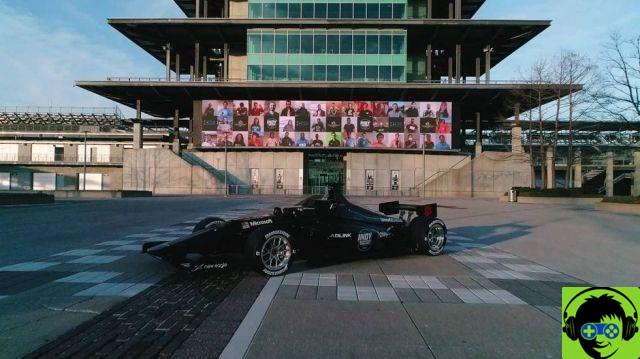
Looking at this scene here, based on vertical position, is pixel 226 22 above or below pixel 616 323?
above

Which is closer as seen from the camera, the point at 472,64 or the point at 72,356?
the point at 72,356

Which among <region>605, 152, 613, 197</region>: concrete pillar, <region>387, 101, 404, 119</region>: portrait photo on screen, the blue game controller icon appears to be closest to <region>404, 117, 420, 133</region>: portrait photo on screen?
<region>387, 101, 404, 119</region>: portrait photo on screen

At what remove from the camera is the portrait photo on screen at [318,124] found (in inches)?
2080

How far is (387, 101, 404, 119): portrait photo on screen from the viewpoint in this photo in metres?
52.6

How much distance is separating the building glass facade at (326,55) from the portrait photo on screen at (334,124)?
4578 mm

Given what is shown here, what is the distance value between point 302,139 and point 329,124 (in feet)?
11.9

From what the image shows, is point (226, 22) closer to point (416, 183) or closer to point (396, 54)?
point (396, 54)

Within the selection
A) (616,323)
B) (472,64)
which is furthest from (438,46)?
(616,323)

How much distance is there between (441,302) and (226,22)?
50854mm

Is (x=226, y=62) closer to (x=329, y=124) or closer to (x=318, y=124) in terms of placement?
(x=318, y=124)

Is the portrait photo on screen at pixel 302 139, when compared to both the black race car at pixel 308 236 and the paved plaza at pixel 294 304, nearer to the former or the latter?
the paved plaza at pixel 294 304

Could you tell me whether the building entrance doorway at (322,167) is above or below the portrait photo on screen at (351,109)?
below

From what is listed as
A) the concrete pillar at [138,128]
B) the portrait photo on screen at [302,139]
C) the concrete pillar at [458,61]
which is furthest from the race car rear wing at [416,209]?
the concrete pillar at [138,128]

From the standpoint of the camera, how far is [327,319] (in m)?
4.70
